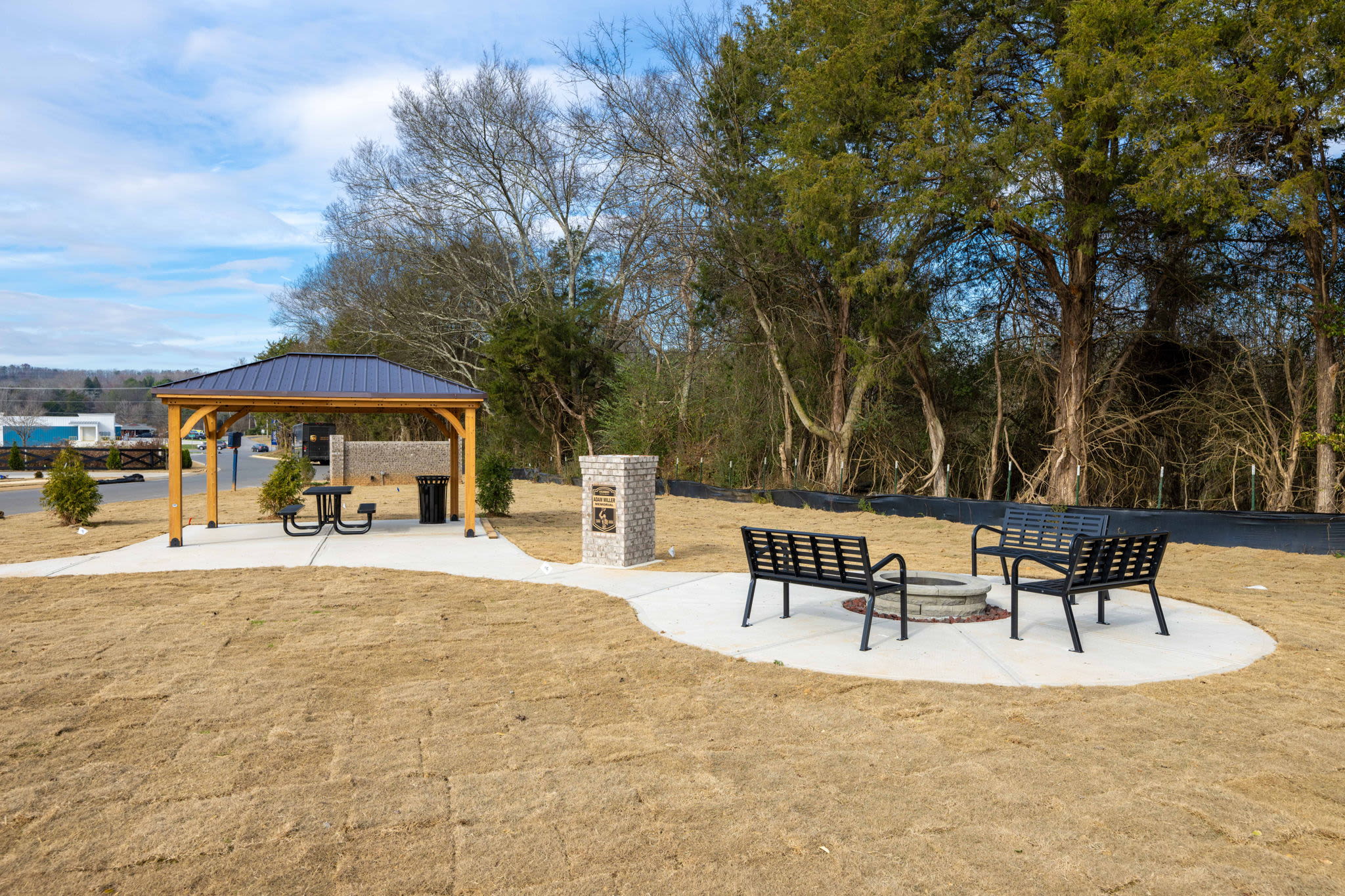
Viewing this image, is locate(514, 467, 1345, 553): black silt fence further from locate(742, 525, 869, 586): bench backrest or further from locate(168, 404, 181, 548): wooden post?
Answer: locate(168, 404, 181, 548): wooden post

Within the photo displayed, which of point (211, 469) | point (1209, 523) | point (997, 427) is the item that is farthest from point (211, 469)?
point (1209, 523)

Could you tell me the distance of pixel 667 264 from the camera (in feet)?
74.4

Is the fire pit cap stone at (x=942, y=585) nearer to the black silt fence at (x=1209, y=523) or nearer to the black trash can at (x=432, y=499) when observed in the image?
the black silt fence at (x=1209, y=523)

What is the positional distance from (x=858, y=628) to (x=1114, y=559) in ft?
6.11

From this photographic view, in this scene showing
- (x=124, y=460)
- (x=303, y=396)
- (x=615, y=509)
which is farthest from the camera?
(x=124, y=460)

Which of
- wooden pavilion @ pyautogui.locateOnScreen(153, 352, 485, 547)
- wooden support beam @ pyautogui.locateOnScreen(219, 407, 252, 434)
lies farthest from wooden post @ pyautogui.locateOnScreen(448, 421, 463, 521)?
wooden support beam @ pyautogui.locateOnScreen(219, 407, 252, 434)

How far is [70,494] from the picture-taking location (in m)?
14.0

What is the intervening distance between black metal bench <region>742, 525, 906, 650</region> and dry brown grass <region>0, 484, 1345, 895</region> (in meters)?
0.91

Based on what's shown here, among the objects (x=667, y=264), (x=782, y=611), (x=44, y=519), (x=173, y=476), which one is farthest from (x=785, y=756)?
(x=667, y=264)

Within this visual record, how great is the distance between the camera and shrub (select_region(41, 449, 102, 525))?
14.0 metres

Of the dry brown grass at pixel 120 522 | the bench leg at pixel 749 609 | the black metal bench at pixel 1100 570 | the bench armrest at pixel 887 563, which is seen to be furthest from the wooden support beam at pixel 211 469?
the black metal bench at pixel 1100 570

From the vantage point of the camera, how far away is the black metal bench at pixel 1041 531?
24.4ft

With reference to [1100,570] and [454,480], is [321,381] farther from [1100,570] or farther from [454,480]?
[1100,570]

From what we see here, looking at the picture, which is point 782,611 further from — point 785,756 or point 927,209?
point 927,209
